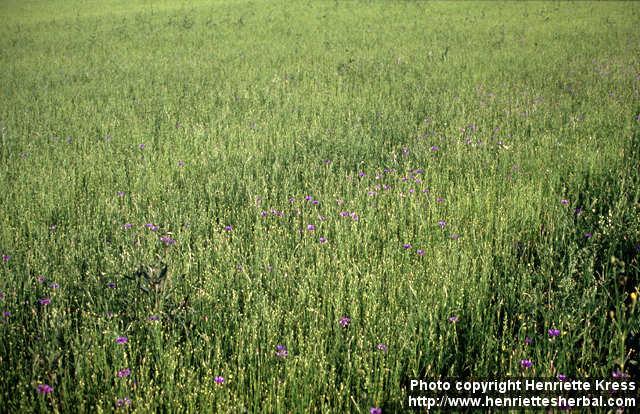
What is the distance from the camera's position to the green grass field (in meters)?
2.33

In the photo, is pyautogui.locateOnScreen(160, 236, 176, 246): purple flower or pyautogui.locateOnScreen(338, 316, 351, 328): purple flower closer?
pyautogui.locateOnScreen(338, 316, 351, 328): purple flower

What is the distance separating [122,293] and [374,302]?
1.51 meters

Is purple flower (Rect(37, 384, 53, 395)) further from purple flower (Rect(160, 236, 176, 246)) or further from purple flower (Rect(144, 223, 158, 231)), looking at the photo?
purple flower (Rect(144, 223, 158, 231))

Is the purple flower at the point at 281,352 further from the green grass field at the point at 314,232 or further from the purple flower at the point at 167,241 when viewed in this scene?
the purple flower at the point at 167,241

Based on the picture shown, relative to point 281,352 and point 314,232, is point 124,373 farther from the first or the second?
point 314,232

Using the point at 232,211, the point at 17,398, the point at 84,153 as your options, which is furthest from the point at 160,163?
the point at 17,398

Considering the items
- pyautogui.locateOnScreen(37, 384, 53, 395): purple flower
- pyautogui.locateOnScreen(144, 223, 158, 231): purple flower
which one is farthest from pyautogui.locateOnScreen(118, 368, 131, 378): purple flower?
pyautogui.locateOnScreen(144, 223, 158, 231): purple flower

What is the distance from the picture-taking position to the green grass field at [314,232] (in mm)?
2328

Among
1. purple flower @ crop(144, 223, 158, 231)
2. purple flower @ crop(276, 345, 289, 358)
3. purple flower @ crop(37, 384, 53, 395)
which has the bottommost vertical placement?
purple flower @ crop(276, 345, 289, 358)

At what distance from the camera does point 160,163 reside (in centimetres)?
510

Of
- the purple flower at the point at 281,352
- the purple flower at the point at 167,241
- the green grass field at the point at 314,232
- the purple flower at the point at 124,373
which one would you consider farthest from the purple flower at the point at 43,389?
the purple flower at the point at 167,241

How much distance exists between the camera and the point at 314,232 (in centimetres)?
358

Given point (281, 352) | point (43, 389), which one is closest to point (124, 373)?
point (43, 389)

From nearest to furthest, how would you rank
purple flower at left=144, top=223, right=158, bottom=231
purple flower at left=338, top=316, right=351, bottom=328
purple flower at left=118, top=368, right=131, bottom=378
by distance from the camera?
purple flower at left=118, top=368, right=131, bottom=378
purple flower at left=338, top=316, right=351, bottom=328
purple flower at left=144, top=223, right=158, bottom=231
